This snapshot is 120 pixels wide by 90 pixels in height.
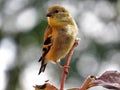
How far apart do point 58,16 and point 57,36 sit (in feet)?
0.55

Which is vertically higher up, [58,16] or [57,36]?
[58,16]

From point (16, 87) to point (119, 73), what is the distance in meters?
11.4

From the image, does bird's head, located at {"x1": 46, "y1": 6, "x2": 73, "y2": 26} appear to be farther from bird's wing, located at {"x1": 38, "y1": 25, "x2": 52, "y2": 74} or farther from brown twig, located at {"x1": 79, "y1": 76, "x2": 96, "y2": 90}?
brown twig, located at {"x1": 79, "y1": 76, "x2": 96, "y2": 90}

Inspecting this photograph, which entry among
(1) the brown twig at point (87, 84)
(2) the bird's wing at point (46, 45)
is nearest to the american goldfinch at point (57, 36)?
(2) the bird's wing at point (46, 45)

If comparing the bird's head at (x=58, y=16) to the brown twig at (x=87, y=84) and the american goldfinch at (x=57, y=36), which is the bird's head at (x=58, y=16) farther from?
the brown twig at (x=87, y=84)

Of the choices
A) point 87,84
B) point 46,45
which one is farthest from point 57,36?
point 87,84

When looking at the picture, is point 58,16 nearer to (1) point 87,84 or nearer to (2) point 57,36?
(2) point 57,36

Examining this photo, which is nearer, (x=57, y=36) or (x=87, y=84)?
(x=87, y=84)

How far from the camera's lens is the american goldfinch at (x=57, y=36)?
3468 mm

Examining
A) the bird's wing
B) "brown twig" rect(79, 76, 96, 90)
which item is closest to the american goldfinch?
the bird's wing

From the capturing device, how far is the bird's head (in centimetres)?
346

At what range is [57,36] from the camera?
12.4 ft

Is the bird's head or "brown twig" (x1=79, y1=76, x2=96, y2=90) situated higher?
the bird's head

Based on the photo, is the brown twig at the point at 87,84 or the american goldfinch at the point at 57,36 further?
the american goldfinch at the point at 57,36
